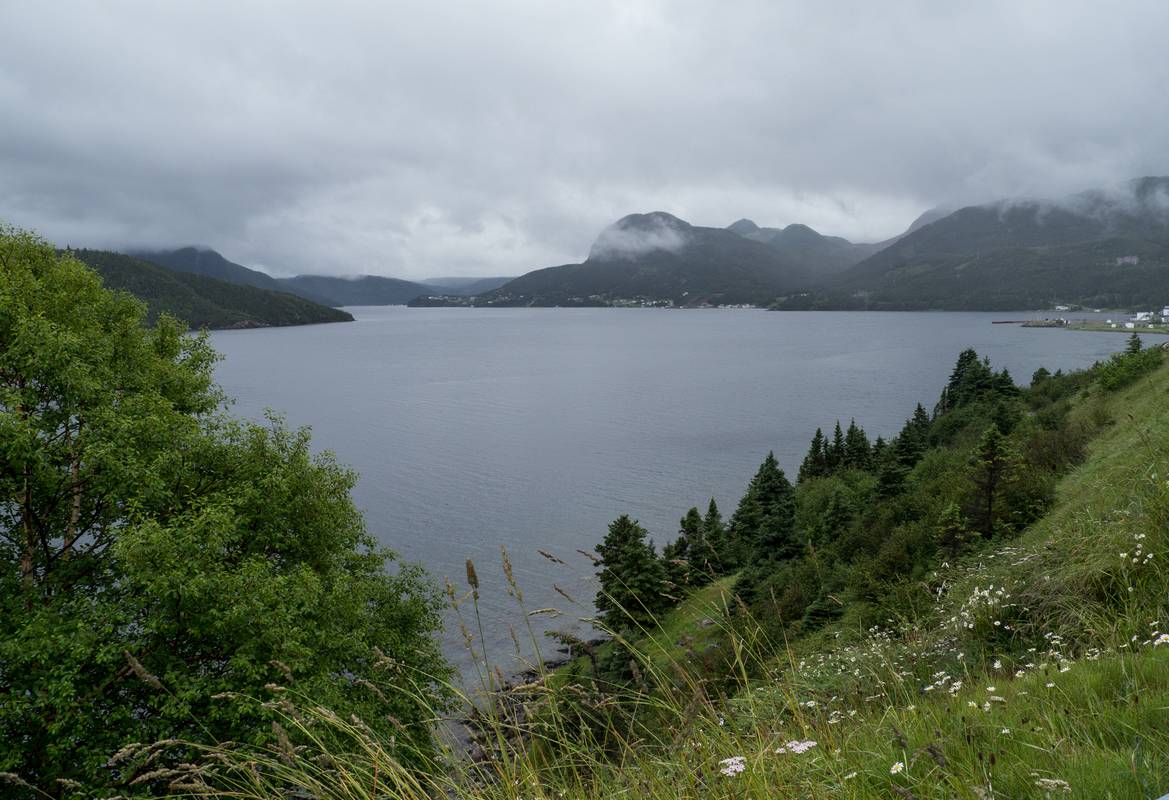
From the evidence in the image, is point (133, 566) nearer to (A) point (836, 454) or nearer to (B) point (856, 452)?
(B) point (856, 452)

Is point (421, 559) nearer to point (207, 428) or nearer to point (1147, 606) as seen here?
point (207, 428)

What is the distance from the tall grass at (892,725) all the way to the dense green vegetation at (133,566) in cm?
462

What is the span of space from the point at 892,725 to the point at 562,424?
82.3m

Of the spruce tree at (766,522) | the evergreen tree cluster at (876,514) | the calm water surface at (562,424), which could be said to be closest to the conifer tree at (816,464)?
the evergreen tree cluster at (876,514)

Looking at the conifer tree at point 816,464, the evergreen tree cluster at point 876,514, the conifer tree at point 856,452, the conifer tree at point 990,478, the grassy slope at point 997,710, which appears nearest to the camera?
the grassy slope at point 997,710

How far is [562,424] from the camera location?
85375 mm

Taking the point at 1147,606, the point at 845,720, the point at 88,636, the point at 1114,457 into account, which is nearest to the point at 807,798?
the point at 845,720

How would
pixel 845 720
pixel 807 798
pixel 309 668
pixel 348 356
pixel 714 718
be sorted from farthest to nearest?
pixel 348 356 → pixel 309 668 → pixel 845 720 → pixel 714 718 → pixel 807 798

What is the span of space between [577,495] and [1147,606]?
2066 inches

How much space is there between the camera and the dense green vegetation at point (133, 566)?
32.0 ft

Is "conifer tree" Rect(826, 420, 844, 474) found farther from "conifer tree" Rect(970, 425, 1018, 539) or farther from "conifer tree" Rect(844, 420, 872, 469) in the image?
"conifer tree" Rect(970, 425, 1018, 539)

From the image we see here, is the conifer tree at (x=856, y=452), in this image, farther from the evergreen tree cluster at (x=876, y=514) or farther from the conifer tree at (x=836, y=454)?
the conifer tree at (x=836, y=454)

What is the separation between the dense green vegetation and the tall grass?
4623 millimetres

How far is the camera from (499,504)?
2135 inches
